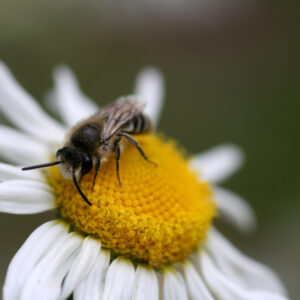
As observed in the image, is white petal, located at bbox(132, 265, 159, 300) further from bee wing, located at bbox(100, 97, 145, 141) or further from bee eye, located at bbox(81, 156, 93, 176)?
bee wing, located at bbox(100, 97, 145, 141)

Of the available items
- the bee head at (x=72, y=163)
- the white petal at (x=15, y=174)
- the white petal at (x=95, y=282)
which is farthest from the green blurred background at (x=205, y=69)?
the bee head at (x=72, y=163)

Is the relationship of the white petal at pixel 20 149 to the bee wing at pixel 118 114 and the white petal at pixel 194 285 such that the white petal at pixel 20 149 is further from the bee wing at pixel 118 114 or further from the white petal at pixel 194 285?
the white petal at pixel 194 285

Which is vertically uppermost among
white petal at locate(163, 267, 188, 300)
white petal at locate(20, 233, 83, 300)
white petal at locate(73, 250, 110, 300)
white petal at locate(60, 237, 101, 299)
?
white petal at locate(20, 233, 83, 300)

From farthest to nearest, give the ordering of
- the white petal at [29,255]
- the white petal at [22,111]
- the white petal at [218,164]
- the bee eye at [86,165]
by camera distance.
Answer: the white petal at [218,164] → the white petal at [22,111] → the bee eye at [86,165] → the white petal at [29,255]

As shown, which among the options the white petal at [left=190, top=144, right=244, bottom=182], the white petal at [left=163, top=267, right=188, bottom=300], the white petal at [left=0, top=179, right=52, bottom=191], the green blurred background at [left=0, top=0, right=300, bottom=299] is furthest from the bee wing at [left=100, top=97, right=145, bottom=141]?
the green blurred background at [left=0, top=0, right=300, bottom=299]

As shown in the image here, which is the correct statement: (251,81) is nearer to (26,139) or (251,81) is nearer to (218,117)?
(218,117)

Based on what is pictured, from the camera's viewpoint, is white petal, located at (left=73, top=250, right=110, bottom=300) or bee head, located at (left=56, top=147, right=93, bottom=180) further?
bee head, located at (left=56, top=147, right=93, bottom=180)

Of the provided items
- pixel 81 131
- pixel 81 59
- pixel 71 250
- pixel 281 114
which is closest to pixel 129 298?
pixel 71 250
